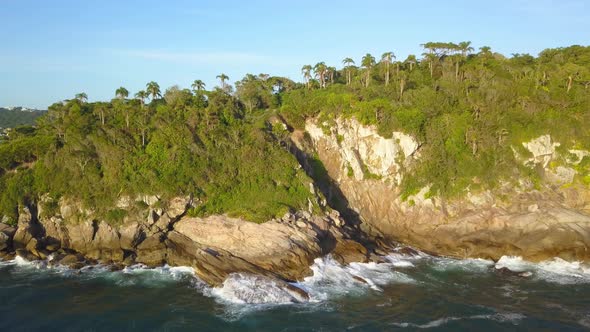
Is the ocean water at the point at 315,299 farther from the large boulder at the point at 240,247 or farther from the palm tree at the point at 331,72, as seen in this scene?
the palm tree at the point at 331,72

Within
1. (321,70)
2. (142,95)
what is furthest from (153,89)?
(321,70)

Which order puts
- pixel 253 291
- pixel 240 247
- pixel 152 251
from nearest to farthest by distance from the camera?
pixel 253 291 → pixel 240 247 → pixel 152 251

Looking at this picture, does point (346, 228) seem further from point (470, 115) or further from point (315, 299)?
point (470, 115)

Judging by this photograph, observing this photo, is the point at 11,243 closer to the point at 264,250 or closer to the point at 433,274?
the point at 264,250

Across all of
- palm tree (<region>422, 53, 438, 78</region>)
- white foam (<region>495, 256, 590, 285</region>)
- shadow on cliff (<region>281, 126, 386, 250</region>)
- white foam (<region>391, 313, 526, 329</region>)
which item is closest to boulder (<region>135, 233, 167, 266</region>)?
shadow on cliff (<region>281, 126, 386, 250</region>)

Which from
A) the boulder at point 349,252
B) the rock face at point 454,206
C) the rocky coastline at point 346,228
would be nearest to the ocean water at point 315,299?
the boulder at point 349,252

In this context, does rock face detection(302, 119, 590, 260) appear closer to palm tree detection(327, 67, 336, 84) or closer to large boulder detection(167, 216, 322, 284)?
large boulder detection(167, 216, 322, 284)
